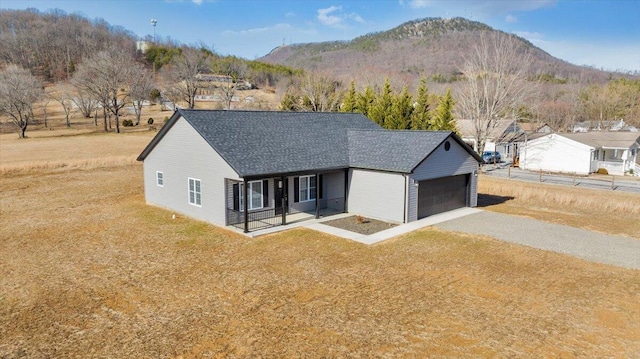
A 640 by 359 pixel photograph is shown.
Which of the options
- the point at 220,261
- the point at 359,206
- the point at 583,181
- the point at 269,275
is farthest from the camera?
the point at 583,181

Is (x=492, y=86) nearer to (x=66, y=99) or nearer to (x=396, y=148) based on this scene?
(x=396, y=148)

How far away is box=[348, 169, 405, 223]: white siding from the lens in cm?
1972

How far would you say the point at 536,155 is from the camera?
43.1 metres

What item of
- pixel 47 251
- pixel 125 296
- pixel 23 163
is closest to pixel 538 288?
pixel 125 296

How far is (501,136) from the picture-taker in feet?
167

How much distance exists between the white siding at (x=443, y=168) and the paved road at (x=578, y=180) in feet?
46.0

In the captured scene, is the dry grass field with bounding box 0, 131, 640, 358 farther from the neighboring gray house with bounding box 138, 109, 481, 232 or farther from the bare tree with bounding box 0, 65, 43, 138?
the bare tree with bounding box 0, 65, 43, 138

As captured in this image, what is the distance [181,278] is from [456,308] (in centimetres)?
828

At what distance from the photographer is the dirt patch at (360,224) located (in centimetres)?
1841

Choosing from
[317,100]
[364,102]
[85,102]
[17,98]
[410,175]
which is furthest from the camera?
[85,102]

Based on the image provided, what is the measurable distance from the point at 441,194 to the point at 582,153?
88.2ft

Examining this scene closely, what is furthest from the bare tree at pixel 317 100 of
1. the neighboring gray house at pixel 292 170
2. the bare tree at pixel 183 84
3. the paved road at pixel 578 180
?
the neighboring gray house at pixel 292 170

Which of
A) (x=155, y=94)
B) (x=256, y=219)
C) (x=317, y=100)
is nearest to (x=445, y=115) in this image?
(x=256, y=219)

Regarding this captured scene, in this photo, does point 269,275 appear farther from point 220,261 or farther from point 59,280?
point 59,280
